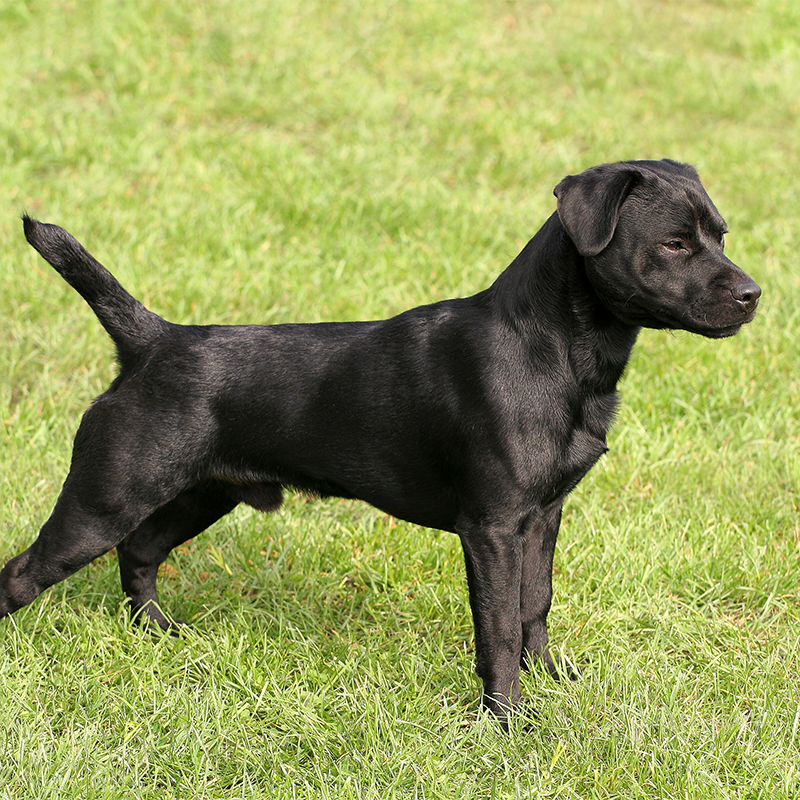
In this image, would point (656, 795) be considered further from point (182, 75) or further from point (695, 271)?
point (182, 75)

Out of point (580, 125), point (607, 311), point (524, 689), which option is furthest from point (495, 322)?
point (580, 125)

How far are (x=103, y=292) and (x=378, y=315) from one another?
2.84m

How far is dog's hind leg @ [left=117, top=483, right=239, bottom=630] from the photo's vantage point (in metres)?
3.90

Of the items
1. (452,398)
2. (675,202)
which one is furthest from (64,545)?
(675,202)

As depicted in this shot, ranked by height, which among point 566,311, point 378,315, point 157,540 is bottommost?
point 157,540

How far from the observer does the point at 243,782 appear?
3131 mm

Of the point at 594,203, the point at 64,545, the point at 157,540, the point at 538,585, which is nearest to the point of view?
the point at 594,203

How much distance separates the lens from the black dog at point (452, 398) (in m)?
3.14

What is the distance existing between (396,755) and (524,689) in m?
0.58

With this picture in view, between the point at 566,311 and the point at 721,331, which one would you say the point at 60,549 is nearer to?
the point at 566,311

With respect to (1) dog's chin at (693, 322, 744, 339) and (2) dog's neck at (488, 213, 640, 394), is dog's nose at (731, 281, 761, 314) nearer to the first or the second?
(1) dog's chin at (693, 322, 744, 339)

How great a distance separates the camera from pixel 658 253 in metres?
3.13

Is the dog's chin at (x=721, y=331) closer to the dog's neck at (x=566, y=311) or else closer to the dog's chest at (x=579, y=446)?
the dog's neck at (x=566, y=311)

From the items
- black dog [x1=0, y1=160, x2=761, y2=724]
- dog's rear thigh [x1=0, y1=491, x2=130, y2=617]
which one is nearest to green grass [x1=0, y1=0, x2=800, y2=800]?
dog's rear thigh [x1=0, y1=491, x2=130, y2=617]
